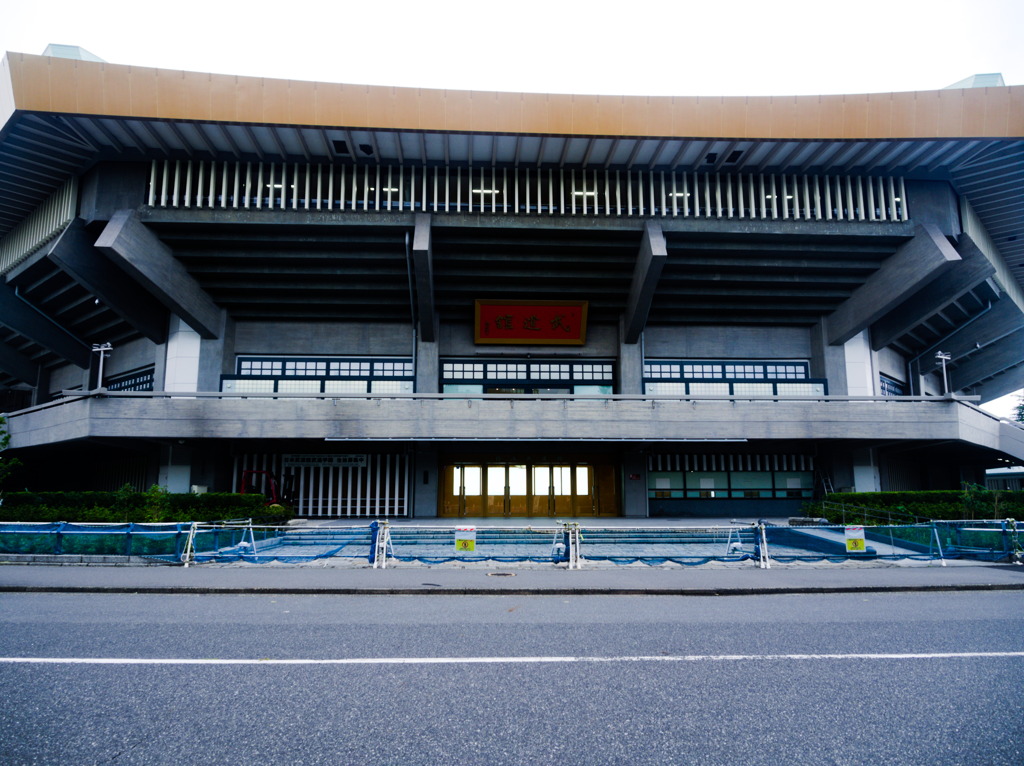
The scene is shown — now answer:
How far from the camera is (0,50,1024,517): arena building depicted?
2139cm

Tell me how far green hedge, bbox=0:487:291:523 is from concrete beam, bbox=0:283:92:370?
10609 mm

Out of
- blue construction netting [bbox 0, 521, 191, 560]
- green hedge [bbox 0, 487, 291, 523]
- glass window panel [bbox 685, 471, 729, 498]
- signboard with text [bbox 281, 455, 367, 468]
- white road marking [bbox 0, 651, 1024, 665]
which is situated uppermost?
signboard with text [bbox 281, 455, 367, 468]

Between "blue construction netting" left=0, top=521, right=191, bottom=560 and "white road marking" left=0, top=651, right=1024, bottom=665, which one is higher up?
"blue construction netting" left=0, top=521, right=191, bottom=560

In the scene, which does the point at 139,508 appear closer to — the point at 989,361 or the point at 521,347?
the point at 521,347

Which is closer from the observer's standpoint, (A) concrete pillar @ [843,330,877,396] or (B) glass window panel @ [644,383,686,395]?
(A) concrete pillar @ [843,330,877,396]

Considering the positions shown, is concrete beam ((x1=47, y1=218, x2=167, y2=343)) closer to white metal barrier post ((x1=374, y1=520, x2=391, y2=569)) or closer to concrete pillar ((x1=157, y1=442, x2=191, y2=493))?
concrete pillar ((x1=157, y1=442, x2=191, y2=493))

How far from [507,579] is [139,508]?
1493 centimetres

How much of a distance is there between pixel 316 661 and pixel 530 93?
19976 mm

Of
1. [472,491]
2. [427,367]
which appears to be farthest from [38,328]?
[472,491]

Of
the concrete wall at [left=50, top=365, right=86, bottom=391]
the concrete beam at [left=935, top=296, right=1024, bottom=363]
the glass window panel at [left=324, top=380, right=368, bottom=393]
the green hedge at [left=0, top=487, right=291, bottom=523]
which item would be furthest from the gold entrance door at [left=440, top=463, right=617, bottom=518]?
the concrete wall at [left=50, top=365, right=86, bottom=391]

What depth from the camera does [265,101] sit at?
805 inches

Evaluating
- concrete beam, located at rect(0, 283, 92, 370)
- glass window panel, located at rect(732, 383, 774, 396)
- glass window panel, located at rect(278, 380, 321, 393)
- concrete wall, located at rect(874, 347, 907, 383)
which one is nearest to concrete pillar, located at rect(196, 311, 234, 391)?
glass window panel, located at rect(278, 380, 321, 393)

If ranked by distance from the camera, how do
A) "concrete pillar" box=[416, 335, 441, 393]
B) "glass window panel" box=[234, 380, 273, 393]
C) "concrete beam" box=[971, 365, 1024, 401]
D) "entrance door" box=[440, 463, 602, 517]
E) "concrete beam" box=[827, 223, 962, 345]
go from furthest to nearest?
"concrete beam" box=[971, 365, 1024, 401] → "entrance door" box=[440, 463, 602, 517] → "glass window panel" box=[234, 380, 273, 393] → "concrete pillar" box=[416, 335, 441, 393] → "concrete beam" box=[827, 223, 962, 345]

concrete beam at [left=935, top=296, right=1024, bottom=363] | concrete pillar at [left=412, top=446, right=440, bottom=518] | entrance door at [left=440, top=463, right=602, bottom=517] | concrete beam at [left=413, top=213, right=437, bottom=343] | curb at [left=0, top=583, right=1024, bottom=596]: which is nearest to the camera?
curb at [left=0, top=583, right=1024, bottom=596]
